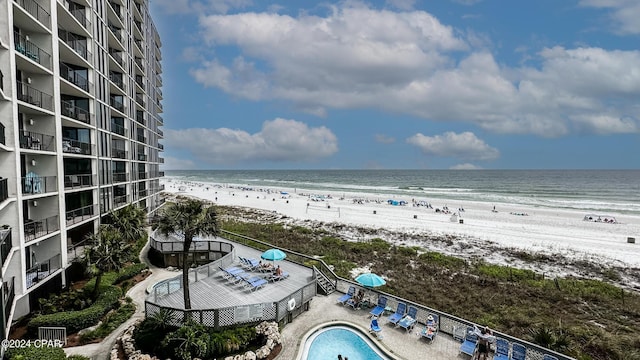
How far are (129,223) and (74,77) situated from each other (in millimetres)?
10914

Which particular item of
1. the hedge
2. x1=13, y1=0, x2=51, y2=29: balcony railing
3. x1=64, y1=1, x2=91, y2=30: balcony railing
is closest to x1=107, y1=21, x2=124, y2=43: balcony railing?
x1=64, y1=1, x2=91, y2=30: balcony railing

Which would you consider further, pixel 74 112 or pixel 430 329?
pixel 74 112

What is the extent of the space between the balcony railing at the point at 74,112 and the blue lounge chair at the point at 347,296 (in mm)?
21289

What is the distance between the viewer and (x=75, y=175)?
21781 mm

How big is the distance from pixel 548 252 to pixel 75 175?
45059mm

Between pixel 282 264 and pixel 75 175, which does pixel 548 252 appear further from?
pixel 75 175

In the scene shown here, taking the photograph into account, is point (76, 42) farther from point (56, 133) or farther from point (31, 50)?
point (56, 133)

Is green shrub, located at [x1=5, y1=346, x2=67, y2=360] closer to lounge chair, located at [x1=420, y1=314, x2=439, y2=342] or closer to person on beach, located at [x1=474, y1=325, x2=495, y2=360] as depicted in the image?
lounge chair, located at [x1=420, y1=314, x2=439, y2=342]

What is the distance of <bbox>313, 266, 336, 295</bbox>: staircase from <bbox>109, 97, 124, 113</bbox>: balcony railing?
2515cm

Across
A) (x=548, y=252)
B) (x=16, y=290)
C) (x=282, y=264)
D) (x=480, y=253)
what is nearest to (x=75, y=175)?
(x=16, y=290)

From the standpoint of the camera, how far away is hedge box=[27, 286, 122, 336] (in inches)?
598

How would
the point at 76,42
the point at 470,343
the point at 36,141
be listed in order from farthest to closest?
the point at 76,42, the point at 36,141, the point at 470,343

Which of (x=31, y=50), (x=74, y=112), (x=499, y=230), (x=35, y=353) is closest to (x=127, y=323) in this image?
(x=35, y=353)

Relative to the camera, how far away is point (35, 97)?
58.9ft
